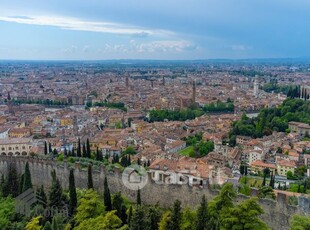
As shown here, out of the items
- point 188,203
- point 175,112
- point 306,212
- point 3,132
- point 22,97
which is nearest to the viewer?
point 306,212

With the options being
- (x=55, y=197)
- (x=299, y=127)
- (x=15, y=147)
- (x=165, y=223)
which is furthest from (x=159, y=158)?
(x=299, y=127)

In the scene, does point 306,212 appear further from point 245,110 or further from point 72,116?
point 245,110

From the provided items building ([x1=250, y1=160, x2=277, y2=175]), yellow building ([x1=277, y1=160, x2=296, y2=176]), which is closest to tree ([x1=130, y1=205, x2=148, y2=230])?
building ([x1=250, y1=160, x2=277, y2=175])

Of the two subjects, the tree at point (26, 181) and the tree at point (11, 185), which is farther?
the tree at point (11, 185)

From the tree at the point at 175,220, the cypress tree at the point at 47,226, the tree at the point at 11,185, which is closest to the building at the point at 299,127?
the tree at the point at 11,185

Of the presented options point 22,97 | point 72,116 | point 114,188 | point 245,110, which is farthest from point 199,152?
point 22,97

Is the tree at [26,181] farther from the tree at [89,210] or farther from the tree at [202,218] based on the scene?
the tree at [202,218]

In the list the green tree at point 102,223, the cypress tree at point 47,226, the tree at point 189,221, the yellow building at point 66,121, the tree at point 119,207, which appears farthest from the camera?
the yellow building at point 66,121
